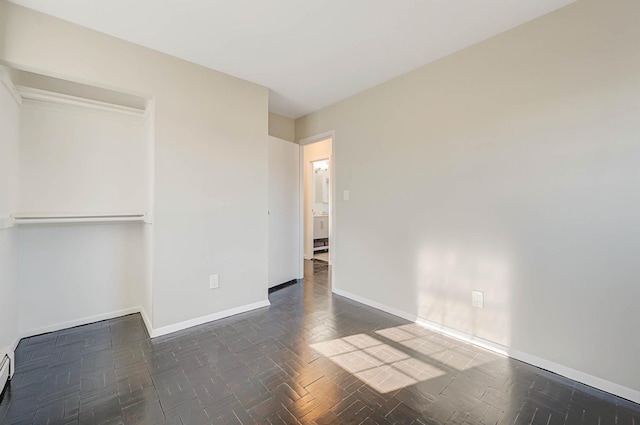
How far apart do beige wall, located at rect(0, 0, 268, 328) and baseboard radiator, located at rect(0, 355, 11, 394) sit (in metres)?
0.87

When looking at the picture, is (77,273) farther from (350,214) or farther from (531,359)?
(531,359)

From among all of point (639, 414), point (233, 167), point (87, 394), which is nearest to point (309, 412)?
point (87, 394)

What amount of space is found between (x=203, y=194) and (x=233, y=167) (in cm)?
44

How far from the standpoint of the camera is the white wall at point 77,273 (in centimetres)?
238

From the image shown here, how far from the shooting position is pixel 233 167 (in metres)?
2.88

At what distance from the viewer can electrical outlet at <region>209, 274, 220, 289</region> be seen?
2.72 metres

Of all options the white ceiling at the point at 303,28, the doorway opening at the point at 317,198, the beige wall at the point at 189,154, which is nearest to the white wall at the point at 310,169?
the doorway opening at the point at 317,198

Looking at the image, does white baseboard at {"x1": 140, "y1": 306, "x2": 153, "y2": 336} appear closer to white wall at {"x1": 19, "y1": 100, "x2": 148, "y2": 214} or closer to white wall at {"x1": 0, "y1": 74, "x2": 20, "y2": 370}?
white wall at {"x1": 0, "y1": 74, "x2": 20, "y2": 370}

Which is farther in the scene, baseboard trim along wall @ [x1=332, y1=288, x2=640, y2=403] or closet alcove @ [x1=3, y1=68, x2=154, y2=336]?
closet alcove @ [x1=3, y1=68, x2=154, y2=336]

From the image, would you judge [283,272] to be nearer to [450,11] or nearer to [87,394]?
[87,394]

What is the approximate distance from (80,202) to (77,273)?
2.26ft

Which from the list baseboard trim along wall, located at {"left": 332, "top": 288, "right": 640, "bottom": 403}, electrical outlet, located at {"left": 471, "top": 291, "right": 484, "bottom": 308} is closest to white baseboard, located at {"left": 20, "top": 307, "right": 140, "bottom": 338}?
baseboard trim along wall, located at {"left": 332, "top": 288, "right": 640, "bottom": 403}

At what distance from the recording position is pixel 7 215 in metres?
1.90

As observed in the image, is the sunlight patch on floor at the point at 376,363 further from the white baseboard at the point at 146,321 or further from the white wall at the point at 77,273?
the white wall at the point at 77,273
